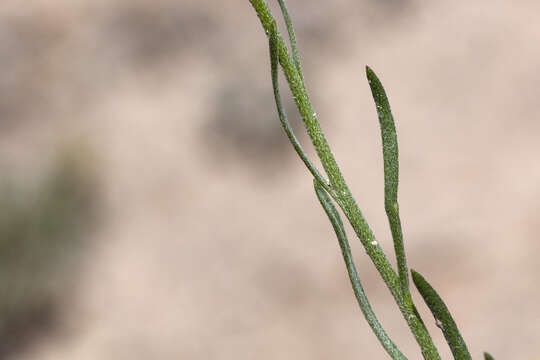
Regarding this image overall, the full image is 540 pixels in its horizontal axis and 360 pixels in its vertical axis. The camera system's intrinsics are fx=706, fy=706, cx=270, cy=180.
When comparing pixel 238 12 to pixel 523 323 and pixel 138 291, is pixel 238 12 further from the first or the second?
pixel 523 323

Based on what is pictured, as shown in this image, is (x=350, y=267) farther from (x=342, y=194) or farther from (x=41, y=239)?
(x=41, y=239)

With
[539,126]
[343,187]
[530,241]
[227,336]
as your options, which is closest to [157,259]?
[227,336]

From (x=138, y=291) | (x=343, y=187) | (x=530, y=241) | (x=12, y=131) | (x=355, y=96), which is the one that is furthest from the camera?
(x=12, y=131)

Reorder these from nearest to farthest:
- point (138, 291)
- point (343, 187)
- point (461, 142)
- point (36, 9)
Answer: point (343, 187), point (138, 291), point (461, 142), point (36, 9)

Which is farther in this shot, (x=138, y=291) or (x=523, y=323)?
(x=138, y=291)

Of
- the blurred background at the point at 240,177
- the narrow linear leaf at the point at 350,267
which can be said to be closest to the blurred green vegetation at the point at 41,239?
the blurred background at the point at 240,177

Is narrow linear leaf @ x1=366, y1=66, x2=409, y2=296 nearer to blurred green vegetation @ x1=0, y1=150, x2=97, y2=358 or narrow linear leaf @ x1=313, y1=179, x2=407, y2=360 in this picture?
narrow linear leaf @ x1=313, y1=179, x2=407, y2=360

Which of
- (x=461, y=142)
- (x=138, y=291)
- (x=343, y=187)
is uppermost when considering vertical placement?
(x=461, y=142)
